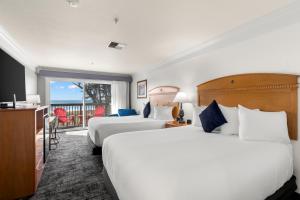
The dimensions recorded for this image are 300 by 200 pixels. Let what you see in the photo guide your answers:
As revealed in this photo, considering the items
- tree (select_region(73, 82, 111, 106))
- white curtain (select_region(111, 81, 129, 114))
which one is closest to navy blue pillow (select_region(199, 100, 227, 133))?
white curtain (select_region(111, 81, 129, 114))

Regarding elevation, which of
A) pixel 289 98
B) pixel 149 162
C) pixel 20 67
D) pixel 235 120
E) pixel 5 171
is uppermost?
pixel 20 67

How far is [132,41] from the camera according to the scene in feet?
10.5

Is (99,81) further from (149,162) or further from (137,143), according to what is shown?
(149,162)

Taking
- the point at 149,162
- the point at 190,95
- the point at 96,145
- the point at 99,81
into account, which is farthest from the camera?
the point at 99,81

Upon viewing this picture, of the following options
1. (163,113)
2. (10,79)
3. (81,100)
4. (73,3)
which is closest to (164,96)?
(163,113)

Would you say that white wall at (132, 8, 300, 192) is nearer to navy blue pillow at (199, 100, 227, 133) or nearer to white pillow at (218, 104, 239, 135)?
white pillow at (218, 104, 239, 135)

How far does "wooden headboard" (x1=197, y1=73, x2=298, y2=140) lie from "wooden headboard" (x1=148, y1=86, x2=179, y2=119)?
1.17m

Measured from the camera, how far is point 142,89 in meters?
6.15

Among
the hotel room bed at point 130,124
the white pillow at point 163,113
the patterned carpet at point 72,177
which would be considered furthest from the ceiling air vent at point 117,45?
the patterned carpet at point 72,177

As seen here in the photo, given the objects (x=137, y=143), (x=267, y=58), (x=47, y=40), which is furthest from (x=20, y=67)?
(x=267, y=58)

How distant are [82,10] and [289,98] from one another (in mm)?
2939

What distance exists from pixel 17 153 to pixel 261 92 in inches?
135

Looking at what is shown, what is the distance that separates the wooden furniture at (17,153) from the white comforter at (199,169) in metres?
1.11

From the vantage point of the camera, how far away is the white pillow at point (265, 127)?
196cm
